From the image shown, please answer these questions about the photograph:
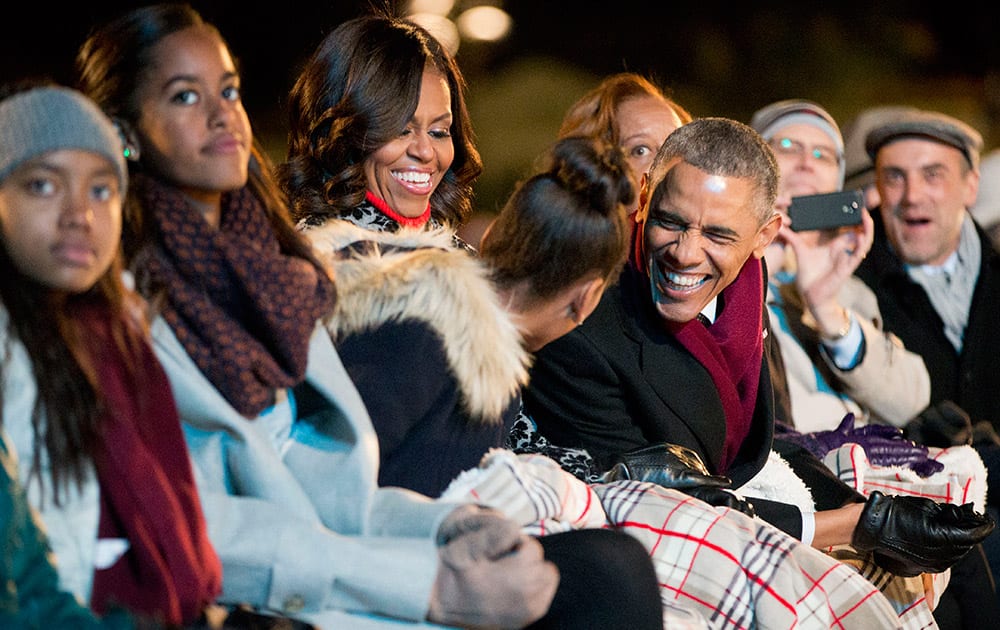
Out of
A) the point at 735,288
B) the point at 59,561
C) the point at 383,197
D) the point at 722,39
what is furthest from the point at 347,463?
the point at 722,39

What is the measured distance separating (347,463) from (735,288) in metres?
1.20

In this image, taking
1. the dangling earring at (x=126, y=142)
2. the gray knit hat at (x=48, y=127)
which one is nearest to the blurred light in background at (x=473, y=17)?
the dangling earring at (x=126, y=142)

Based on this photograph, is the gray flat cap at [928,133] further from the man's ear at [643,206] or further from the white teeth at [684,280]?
the white teeth at [684,280]

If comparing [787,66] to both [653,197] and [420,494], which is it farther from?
[420,494]

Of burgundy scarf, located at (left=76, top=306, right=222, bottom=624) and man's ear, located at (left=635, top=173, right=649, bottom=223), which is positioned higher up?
man's ear, located at (left=635, top=173, right=649, bottom=223)

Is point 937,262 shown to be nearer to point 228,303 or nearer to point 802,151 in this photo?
point 802,151

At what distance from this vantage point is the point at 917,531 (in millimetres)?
2518

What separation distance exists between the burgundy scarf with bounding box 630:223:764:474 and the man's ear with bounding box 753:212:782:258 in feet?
0.11

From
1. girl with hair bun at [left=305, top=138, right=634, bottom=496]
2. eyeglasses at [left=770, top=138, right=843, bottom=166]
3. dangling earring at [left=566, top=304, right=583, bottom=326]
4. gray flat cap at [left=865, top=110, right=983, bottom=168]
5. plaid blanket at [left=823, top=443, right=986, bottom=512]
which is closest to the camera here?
girl with hair bun at [left=305, top=138, right=634, bottom=496]

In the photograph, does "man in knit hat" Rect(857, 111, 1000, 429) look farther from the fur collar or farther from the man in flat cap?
the fur collar

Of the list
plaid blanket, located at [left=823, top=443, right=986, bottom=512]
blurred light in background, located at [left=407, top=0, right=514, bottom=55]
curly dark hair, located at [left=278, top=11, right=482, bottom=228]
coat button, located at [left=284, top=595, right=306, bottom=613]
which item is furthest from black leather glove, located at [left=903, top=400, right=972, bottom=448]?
blurred light in background, located at [left=407, top=0, right=514, bottom=55]

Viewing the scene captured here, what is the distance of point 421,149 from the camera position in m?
2.62

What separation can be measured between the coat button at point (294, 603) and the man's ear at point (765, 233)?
139 cm

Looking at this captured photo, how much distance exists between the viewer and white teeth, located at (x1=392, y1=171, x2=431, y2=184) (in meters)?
2.63
